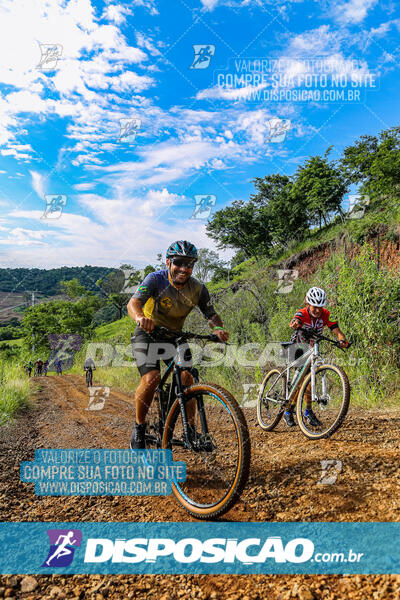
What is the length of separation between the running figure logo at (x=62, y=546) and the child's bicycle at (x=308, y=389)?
10.00 ft

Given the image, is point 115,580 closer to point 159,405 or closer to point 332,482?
point 159,405

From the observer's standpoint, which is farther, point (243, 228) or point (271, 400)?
point (243, 228)

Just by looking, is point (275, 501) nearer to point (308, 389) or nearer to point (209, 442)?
point (209, 442)

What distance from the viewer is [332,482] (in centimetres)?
312

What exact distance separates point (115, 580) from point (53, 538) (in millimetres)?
797

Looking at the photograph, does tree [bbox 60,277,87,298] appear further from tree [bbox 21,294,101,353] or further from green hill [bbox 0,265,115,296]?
green hill [bbox 0,265,115,296]

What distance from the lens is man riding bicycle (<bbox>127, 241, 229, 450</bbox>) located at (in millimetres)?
3742

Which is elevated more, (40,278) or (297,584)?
(40,278)

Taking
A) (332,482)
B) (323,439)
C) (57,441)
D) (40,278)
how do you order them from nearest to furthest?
(332,482) < (323,439) < (57,441) < (40,278)

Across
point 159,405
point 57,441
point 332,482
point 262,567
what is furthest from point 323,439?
point 57,441

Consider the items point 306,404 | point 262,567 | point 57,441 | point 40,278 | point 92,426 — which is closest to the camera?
point 262,567

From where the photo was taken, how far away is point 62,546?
267cm

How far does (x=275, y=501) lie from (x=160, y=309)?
217cm

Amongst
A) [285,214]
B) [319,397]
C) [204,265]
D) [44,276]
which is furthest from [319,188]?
[44,276]
